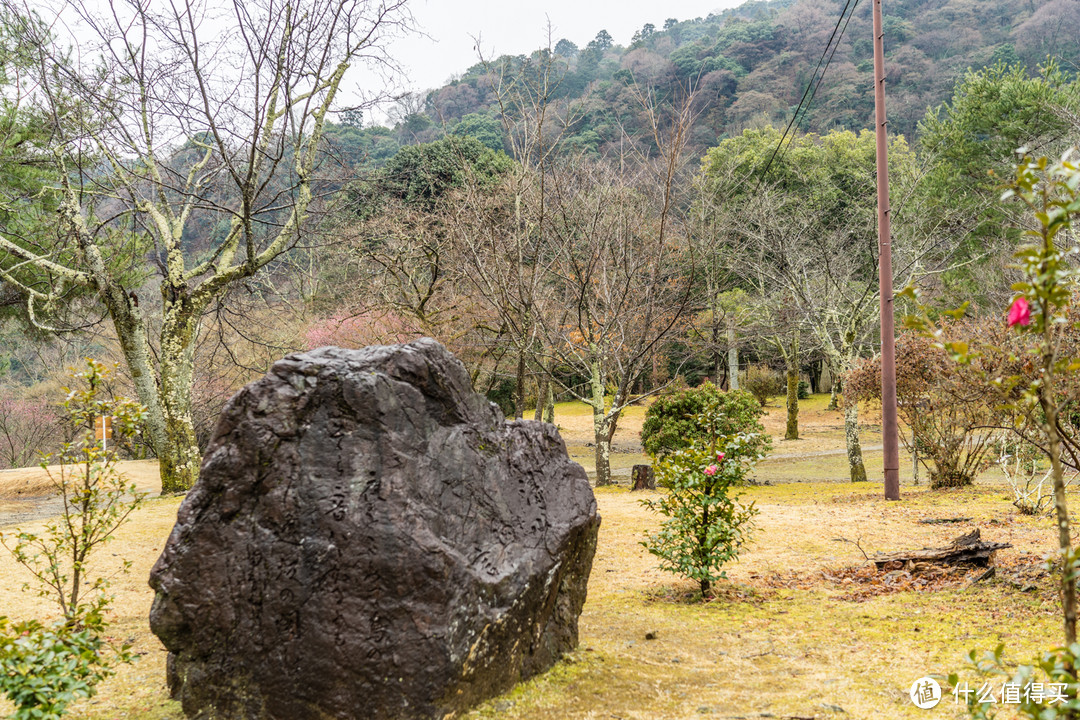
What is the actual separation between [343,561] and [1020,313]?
8.15 ft

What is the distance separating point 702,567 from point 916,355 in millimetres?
6660

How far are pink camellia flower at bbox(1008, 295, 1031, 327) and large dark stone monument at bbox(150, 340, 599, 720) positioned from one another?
86.3 inches

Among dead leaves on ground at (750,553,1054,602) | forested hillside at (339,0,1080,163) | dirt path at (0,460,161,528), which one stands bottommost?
dirt path at (0,460,161,528)

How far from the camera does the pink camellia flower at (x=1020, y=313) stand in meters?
1.84

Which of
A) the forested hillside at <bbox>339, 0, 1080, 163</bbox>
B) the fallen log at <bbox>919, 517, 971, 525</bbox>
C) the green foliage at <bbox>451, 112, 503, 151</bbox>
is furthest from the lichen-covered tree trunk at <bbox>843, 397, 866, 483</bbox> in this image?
the forested hillside at <bbox>339, 0, 1080, 163</bbox>

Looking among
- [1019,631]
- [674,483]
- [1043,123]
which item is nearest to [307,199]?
[674,483]

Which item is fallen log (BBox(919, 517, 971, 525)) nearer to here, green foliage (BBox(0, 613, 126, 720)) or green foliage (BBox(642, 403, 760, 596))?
green foliage (BBox(642, 403, 760, 596))

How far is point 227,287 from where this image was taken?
1123 centimetres

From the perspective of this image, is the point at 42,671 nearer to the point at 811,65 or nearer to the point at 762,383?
the point at 762,383

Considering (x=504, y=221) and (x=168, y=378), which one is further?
(x=504, y=221)

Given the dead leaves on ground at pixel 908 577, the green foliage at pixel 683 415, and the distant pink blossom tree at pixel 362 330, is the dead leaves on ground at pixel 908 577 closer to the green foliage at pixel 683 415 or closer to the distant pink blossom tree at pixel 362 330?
the green foliage at pixel 683 415

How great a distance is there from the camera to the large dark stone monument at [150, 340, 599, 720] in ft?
Answer: 9.30

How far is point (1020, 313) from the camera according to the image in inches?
72.6

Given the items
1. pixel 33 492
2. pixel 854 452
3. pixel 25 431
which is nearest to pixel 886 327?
pixel 854 452
